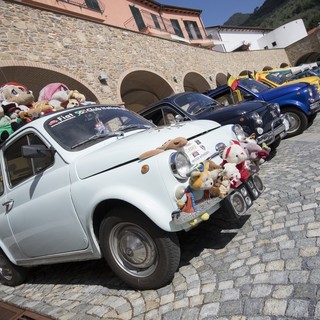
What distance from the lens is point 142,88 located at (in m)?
18.0

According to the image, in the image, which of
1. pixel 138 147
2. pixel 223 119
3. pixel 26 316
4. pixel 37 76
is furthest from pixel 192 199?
pixel 37 76

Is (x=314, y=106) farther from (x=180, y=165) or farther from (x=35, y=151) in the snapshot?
(x=35, y=151)

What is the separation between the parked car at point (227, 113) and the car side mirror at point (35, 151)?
316 centimetres

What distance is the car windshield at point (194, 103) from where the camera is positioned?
6.49 metres

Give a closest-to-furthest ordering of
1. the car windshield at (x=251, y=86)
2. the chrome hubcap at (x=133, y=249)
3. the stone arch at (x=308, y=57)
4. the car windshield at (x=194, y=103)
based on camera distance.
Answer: the chrome hubcap at (x=133, y=249) → the car windshield at (x=194, y=103) → the car windshield at (x=251, y=86) → the stone arch at (x=308, y=57)

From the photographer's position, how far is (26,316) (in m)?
3.22

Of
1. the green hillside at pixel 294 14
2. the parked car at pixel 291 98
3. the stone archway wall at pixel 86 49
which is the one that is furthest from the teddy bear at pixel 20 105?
the green hillside at pixel 294 14

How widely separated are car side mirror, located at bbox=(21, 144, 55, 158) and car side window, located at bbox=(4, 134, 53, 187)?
5cm

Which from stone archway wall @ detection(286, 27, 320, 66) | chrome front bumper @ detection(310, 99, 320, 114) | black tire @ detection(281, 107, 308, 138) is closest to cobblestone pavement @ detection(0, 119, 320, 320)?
black tire @ detection(281, 107, 308, 138)

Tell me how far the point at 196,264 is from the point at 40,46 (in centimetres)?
949

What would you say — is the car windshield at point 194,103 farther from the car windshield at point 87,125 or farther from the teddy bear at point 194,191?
the teddy bear at point 194,191

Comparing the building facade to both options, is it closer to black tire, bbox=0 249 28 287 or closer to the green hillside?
black tire, bbox=0 249 28 287

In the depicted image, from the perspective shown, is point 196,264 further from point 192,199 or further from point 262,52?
point 262,52

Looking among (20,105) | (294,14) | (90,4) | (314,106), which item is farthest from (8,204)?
(294,14)
